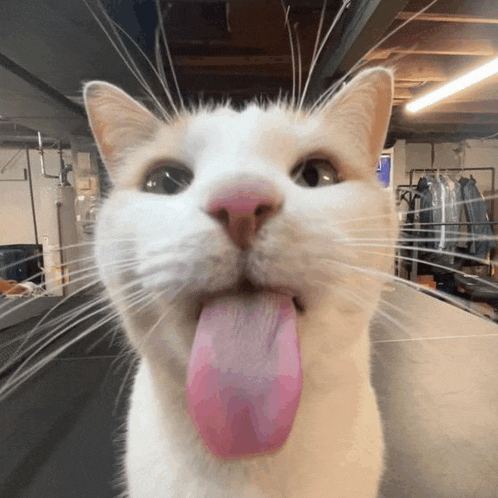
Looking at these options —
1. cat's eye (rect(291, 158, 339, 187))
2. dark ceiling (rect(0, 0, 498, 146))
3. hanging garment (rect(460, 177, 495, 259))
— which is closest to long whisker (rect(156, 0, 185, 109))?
dark ceiling (rect(0, 0, 498, 146))

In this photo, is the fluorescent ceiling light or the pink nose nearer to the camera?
the pink nose

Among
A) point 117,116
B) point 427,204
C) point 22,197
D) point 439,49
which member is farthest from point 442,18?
point 22,197

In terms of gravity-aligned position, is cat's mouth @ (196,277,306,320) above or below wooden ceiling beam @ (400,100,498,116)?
below

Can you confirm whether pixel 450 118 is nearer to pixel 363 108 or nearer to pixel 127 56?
pixel 363 108

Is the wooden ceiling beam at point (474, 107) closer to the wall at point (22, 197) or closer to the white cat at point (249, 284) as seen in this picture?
the white cat at point (249, 284)

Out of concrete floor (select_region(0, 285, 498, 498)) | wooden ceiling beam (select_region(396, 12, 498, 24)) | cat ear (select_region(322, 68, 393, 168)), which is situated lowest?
concrete floor (select_region(0, 285, 498, 498))

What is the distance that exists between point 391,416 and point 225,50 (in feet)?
1.25

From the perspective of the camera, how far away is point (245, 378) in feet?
0.58

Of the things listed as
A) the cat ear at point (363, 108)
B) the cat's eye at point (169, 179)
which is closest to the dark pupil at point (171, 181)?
the cat's eye at point (169, 179)

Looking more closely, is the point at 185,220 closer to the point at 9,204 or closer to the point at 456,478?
the point at 9,204

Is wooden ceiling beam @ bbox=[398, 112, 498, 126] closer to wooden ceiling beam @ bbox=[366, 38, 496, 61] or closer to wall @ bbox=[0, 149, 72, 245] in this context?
wooden ceiling beam @ bbox=[366, 38, 496, 61]

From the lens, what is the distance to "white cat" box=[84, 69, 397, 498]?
18 cm

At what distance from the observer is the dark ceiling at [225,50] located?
29cm

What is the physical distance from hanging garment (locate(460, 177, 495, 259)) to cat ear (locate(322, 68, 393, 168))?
0.27ft
